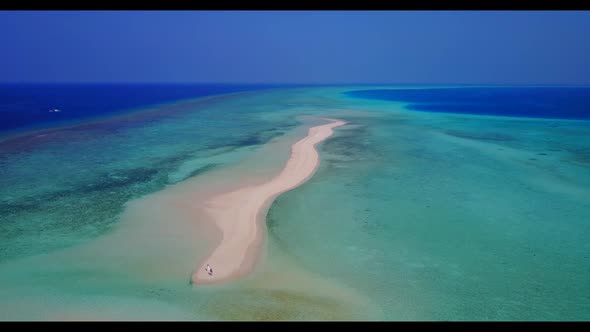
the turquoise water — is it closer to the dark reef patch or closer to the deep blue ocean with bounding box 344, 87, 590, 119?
the dark reef patch

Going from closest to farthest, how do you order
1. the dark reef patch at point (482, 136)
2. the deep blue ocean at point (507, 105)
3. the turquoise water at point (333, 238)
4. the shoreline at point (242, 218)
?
the turquoise water at point (333, 238), the shoreline at point (242, 218), the dark reef patch at point (482, 136), the deep blue ocean at point (507, 105)

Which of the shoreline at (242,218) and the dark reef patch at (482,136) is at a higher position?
the shoreline at (242,218)

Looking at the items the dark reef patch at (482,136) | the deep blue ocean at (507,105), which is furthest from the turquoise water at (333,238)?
the deep blue ocean at (507,105)

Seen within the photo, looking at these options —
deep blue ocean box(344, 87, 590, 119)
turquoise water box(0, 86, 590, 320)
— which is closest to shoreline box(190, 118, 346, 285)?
turquoise water box(0, 86, 590, 320)

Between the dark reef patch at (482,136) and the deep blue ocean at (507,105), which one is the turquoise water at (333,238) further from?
the deep blue ocean at (507,105)

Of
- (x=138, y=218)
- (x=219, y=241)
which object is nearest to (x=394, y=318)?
(x=219, y=241)

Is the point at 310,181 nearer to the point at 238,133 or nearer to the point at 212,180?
the point at 212,180
